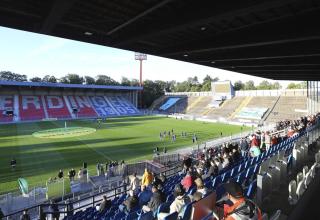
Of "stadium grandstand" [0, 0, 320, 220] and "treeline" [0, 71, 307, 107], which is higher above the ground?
"treeline" [0, 71, 307, 107]

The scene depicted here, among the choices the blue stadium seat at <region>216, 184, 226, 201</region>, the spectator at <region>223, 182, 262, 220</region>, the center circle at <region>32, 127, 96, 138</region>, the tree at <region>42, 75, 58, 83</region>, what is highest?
the tree at <region>42, 75, 58, 83</region>

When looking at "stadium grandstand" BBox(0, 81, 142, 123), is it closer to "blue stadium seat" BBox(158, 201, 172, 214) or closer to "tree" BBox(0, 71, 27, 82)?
"blue stadium seat" BBox(158, 201, 172, 214)

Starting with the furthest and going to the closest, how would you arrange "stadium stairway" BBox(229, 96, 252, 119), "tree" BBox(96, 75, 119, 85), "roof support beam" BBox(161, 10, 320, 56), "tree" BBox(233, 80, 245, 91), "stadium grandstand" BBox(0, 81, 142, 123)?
1. "tree" BBox(233, 80, 245, 91)
2. "tree" BBox(96, 75, 119, 85)
3. "stadium stairway" BBox(229, 96, 252, 119)
4. "stadium grandstand" BBox(0, 81, 142, 123)
5. "roof support beam" BBox(161, 10, 320, 56)

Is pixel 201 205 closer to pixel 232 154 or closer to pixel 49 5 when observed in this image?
pixel 49 5

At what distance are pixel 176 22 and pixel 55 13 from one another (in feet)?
7.81

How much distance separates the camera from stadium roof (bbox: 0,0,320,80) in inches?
213

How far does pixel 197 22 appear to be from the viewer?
582 cm

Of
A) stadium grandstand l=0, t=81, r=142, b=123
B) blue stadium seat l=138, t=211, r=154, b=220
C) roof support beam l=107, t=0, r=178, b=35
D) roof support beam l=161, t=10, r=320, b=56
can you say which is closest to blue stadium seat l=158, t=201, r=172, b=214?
blue stadium seat l=138, t=211, r=154, b=220

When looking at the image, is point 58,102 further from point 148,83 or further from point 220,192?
point 220,192

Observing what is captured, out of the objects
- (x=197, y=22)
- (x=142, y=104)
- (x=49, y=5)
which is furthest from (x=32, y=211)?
(x=142, y=104)

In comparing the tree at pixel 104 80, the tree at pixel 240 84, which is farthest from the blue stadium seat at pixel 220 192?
the tree at pixel 240 84

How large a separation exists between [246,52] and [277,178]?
4.30 meters

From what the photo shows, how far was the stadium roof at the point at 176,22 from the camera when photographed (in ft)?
17.7

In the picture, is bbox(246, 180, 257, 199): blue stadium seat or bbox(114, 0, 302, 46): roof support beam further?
bbox(246, 180, 257, 199): blue stadium seat
